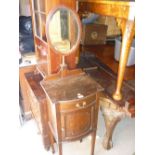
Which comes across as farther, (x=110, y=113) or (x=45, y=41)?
(x=110, y=113)

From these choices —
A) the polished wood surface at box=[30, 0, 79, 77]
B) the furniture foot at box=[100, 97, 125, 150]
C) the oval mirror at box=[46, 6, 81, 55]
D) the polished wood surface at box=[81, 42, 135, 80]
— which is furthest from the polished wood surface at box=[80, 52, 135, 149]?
the oval mirror at box=[46, 6, 81, 55]

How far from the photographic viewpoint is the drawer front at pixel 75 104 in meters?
1.29

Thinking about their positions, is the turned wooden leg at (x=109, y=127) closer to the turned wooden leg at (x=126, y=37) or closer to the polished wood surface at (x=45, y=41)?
the turned wooden leg at (x=126, y=37)

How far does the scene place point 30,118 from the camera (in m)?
2.18

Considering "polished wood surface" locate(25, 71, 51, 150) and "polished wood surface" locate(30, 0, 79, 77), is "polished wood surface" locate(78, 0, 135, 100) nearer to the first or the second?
"polished wood surface" locate(30, 0, 79, 77)

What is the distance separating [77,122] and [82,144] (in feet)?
1.94

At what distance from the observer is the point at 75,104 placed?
1.30 meters

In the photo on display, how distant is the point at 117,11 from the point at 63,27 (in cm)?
43

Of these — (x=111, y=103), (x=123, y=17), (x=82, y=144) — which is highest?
(x=123, y=17)

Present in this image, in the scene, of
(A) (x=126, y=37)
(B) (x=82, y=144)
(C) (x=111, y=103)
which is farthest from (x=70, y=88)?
(B) (x=82, y=144)

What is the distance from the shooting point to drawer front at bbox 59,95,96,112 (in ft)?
4.22

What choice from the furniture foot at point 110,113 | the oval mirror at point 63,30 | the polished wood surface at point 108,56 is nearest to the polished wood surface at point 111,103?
the furniture foot at point 110,113

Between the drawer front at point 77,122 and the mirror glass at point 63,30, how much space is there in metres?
0.47

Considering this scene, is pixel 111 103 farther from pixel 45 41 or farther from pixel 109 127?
pixel 45 41
